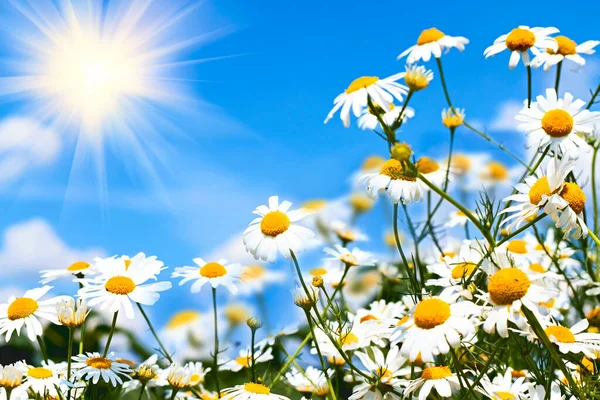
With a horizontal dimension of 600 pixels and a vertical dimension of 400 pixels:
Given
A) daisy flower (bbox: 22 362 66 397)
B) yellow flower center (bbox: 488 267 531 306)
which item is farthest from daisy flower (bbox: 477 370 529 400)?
daisy flower (bbox: 22 362 66 397)

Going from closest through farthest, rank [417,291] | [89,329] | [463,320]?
[463,320]
[417,291]
[89,329]

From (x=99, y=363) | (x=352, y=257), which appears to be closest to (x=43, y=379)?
(x=99, y=363)

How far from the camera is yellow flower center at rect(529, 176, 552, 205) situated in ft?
4.57

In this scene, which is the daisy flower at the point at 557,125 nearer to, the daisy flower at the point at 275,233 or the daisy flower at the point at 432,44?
the daisy flower at the point at 432,44

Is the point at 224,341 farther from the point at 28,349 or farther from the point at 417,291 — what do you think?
the point at 28,349

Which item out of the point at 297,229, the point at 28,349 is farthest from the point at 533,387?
the point at 28,349

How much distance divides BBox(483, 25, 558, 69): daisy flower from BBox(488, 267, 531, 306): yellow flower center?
890 mm

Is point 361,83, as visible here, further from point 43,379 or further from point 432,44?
point 43,379

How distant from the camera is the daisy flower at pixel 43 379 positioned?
168cm

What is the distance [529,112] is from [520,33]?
1.27 ft

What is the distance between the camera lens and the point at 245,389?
5.21 ft

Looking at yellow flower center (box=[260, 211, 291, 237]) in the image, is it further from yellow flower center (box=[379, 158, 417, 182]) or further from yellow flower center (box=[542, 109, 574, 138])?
yellow flower center (box=[542, 109, 574, 138])

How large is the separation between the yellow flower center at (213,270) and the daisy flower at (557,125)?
879mm

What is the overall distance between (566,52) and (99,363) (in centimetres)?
157
